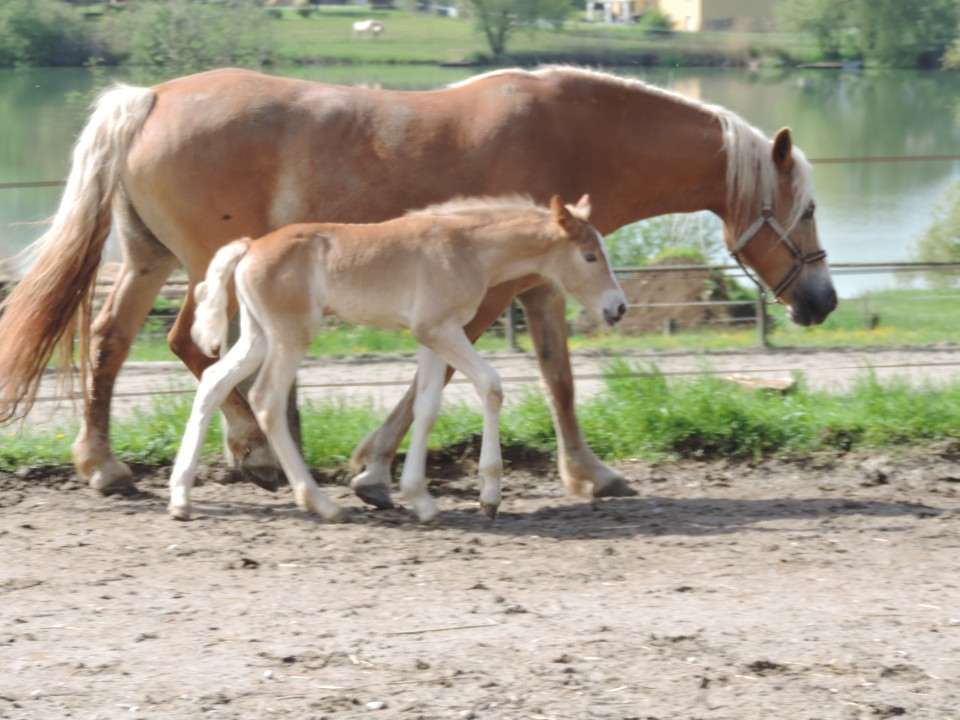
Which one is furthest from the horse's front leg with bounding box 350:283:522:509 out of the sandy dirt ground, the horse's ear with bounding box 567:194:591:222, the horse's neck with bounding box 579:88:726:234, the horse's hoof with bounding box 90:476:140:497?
the horse's hoof with bounding box 90:476:140:497

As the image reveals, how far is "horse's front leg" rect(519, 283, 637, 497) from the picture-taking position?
555 centimetres

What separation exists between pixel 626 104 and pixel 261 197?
5.75 ft

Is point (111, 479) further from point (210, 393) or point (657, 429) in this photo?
point (657, 429)

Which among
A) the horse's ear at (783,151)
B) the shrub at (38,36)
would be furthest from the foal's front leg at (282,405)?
the shrub at (38,36)

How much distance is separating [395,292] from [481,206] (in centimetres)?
53

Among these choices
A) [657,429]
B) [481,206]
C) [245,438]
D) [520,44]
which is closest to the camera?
[481,206]

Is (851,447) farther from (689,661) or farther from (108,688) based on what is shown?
(108,688)

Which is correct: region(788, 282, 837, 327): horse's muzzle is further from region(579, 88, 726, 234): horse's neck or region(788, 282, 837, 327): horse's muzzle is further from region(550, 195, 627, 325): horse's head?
region(550, 195, 627, 325): horse's head

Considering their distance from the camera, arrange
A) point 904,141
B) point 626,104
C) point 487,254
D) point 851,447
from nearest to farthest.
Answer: point 487,254 → point 626,104 → point 851,447 → point 904,141

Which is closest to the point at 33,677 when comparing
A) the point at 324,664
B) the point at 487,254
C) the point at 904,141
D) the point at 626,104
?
the point at 324,664

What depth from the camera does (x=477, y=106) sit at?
543 cm

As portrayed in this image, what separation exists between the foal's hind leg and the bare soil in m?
0.16

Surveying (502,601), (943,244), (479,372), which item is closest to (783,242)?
(479,372)

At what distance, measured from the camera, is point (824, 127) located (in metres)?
22.1
